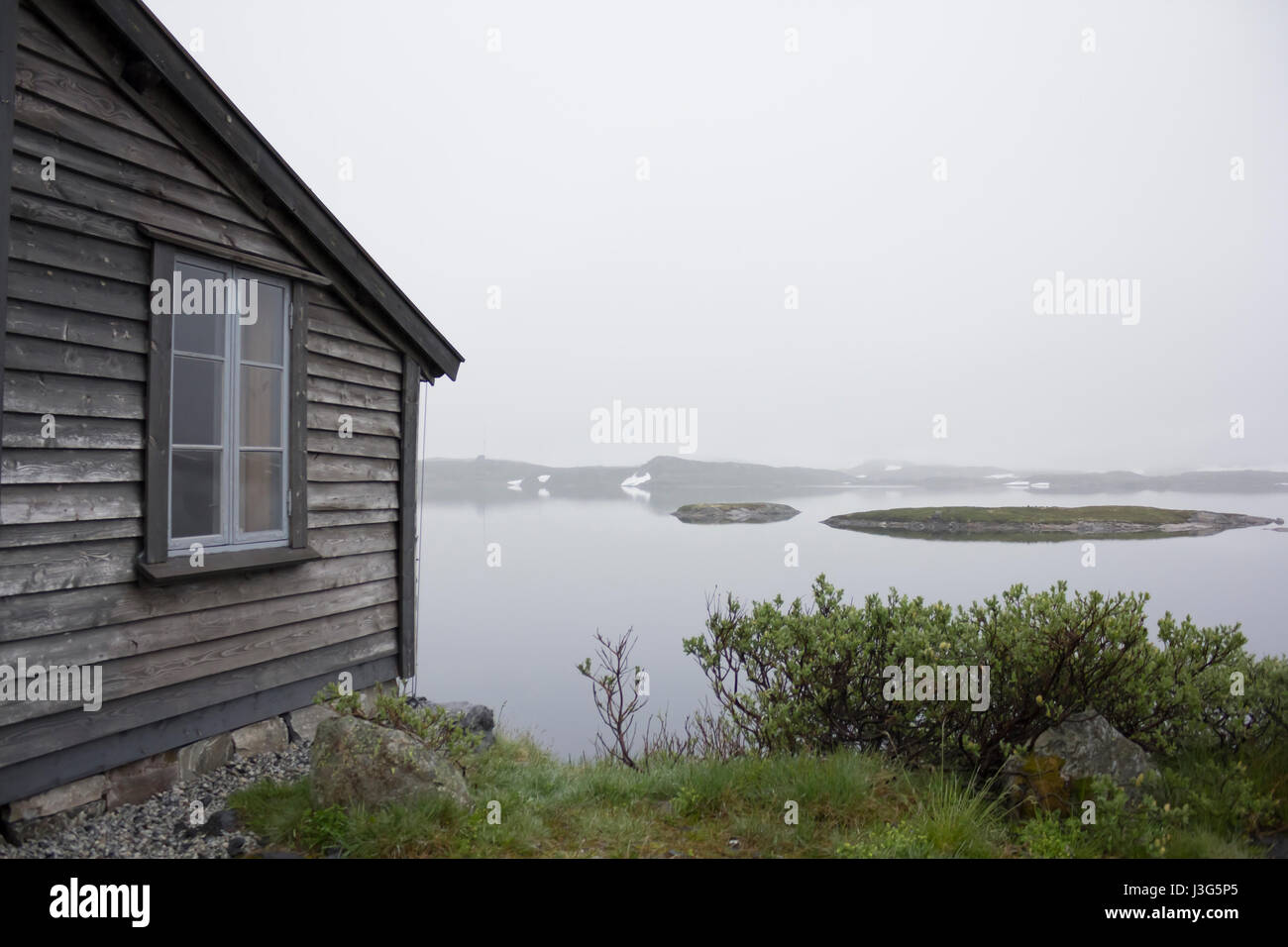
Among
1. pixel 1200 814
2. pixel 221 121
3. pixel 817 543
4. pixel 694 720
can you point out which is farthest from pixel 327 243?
pixel 817 543

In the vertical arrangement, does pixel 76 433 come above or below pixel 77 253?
below

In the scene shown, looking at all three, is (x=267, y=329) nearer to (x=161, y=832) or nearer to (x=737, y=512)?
(x=161, y=832)

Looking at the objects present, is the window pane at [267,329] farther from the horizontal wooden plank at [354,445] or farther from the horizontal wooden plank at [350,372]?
the horizontal wooden plank at [354,445]

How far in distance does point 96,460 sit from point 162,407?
21.5 inches

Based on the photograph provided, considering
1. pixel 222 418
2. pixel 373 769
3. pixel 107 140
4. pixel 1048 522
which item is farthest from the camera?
pixel 1048 522

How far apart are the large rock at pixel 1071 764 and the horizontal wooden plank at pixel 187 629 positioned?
5727mm

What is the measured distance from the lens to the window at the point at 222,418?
5.11 metres

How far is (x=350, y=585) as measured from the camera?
6840mm

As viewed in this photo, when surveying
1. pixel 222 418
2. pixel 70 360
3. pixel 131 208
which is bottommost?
pixel 222 418

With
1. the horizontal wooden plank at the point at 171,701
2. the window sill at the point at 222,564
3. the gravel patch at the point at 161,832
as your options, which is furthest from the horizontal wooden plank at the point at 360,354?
the gravel patch at the point at 161,832

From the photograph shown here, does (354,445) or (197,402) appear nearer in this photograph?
(197,402)

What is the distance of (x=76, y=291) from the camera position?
4.69 m

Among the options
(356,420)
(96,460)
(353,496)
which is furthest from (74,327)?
(353,496)

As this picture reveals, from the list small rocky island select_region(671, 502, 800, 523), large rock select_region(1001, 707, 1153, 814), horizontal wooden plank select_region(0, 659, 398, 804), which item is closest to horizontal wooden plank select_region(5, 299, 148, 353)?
horizontal wooden plank select_region(0, 659, 398, 804)
